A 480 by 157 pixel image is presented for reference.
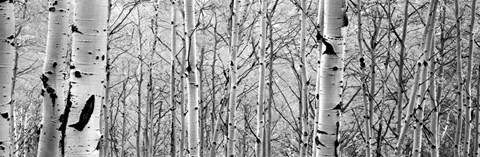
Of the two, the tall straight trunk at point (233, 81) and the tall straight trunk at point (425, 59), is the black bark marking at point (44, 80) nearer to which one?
the tall straight trunk at point (233, 81)

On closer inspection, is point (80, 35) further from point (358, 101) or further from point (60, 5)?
point (358, 101)

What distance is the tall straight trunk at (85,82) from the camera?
220 cm

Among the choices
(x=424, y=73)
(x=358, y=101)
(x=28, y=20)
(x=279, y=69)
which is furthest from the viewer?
(x=279, y=69)

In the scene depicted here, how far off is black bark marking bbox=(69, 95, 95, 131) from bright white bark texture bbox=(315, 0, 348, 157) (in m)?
1.29

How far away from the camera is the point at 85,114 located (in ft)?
7.27

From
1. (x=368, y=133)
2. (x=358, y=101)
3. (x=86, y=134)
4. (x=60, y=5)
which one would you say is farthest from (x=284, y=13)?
(x=86, y=134)

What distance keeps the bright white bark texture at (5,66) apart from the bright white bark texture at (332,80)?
85.0 inches

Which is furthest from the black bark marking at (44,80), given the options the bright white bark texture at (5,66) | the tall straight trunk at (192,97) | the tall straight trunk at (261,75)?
the tall straight trunk at (261,75)

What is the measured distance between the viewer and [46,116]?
3465 mm

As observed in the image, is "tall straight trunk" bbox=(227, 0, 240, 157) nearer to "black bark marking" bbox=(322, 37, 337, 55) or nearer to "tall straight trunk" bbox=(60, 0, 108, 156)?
"black bark marking" bbox=(322, 37, 337, 55)

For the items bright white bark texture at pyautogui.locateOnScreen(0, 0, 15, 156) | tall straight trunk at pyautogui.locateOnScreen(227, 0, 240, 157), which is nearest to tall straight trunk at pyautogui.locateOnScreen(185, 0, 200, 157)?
tall straight trunk at pyautogui.locateOnScreen(227, 0, 240, 157)

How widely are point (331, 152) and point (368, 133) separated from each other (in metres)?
1.55

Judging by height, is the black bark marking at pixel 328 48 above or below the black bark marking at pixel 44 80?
above

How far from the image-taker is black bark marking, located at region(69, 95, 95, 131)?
7.24ft
